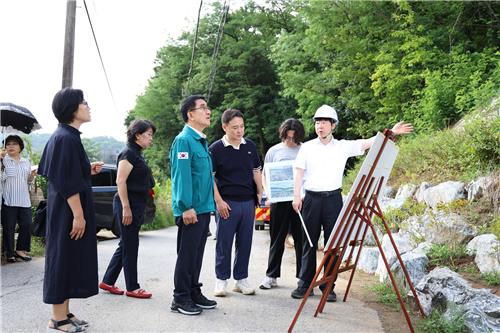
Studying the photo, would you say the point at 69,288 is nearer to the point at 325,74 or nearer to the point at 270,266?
the point at 270,266

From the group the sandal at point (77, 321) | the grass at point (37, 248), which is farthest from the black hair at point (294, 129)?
the grass at point (37, 248)

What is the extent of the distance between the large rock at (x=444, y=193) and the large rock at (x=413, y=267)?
63.4 inches

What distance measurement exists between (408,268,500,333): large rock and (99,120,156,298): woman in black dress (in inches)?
111

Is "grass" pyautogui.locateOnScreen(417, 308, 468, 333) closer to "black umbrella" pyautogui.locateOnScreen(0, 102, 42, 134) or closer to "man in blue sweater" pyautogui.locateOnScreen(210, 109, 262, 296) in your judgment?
"man in blue sweater" pyautogui.locateOnScreen(210, 109, 262, 296)

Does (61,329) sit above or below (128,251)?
below

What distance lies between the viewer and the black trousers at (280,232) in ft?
20.0

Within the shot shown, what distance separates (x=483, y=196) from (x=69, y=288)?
16.8ft

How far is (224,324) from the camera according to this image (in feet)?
14.8

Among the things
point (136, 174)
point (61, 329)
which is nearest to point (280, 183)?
point (136, 174)

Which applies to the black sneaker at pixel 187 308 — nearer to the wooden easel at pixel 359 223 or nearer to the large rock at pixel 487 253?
the wooden easel at pixel 359 223

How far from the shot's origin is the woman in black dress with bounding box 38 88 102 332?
4.03 metres

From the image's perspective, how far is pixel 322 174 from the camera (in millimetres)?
5402

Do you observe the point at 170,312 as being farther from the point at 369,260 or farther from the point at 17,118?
the point at 17,118

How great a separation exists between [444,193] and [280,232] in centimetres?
256
